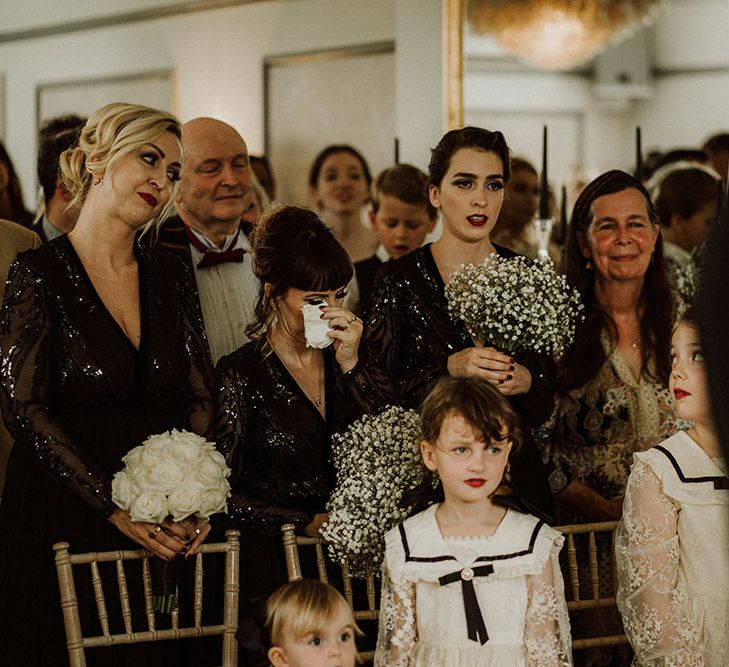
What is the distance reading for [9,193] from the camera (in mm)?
4723

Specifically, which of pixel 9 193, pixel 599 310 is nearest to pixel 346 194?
pixel 9 193

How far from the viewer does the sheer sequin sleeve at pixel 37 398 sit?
A: 10.1 feet

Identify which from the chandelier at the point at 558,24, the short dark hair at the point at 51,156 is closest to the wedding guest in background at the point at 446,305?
the short dark hair at the point at 51,156

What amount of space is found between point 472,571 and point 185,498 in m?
0.63

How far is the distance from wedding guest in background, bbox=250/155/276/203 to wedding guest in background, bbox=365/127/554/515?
2.64 meters

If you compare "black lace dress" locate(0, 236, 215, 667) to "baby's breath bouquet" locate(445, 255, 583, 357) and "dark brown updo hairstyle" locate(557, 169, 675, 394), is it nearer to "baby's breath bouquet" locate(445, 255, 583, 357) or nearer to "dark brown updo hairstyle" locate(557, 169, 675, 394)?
"baby's breath bouquet" locate(445, 255, 583, 357)

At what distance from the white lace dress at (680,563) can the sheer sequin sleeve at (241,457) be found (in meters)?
0.80

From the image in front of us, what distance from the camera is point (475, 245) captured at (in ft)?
12.1

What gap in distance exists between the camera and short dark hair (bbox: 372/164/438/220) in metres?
5.09

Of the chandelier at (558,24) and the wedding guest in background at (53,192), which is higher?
Result: the chandelier at (558,24)

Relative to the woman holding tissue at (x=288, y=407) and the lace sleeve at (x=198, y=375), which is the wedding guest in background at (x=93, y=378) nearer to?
the lace sleeve at (x=198, y=375)

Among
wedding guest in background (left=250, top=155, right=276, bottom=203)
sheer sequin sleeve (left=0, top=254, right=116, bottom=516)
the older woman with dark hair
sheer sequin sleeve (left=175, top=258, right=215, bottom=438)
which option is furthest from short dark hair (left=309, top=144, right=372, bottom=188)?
sheer sequin sleeve (left=0, top=254, right=116, bottom=516)

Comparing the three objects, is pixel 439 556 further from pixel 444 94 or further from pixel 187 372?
pixel 444 94

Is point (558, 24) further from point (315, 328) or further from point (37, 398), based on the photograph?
point (37, 398)
